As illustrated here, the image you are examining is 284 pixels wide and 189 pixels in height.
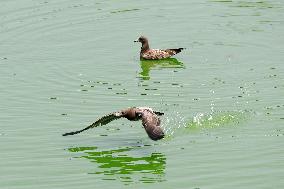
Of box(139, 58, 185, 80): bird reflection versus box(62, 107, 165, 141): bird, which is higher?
box(139, 58, 185, 80): bird reflection

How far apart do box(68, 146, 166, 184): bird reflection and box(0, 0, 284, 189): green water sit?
0.08 feet

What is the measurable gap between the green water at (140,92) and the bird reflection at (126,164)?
0.02 metres

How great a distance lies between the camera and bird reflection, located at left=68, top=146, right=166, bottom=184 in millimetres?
15875

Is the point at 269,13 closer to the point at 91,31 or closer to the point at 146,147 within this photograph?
the point at 91,31

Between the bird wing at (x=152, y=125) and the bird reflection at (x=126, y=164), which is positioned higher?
the bird wing at (x=152, y=125)

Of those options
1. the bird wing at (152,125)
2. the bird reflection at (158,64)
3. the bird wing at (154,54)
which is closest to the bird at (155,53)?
the bird wing at (154,54)

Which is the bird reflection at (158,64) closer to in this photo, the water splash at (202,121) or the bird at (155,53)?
the bird at (155,53)

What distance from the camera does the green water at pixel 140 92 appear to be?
16.1m

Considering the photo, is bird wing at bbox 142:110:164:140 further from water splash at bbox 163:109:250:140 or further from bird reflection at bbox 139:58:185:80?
bird reflection at bbox 139:58:185:80

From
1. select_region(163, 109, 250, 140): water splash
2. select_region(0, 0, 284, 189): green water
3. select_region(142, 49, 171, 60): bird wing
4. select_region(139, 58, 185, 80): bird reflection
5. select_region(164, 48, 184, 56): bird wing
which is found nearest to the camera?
select_region(0, 0, 284, 189): green water

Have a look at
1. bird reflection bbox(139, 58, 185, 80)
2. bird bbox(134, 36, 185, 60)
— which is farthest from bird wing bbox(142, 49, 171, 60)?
bird reflection bbox(139, 58, 185, 80)

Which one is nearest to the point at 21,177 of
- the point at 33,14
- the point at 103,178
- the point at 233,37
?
the point at 103,178

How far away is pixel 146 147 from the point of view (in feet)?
57.2

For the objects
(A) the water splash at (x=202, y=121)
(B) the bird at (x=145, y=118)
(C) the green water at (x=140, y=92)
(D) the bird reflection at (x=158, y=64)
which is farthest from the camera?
(D) the bird reflection at (x=158, y=64)
